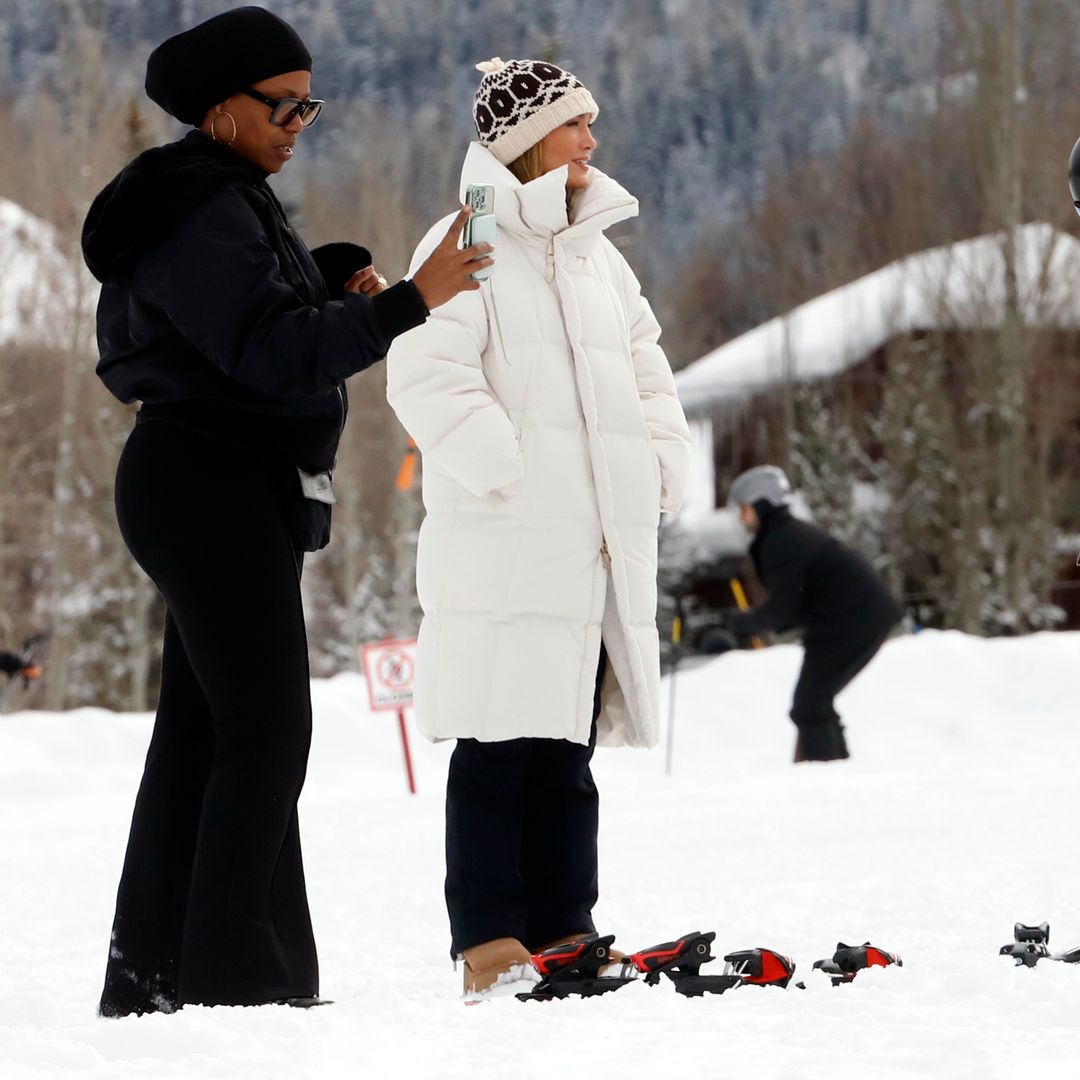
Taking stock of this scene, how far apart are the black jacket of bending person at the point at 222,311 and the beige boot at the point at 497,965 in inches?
33.5

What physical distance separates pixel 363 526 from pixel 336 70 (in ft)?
245

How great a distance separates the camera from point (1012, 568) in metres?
23.5

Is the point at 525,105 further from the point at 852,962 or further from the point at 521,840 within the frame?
the point at 852,962

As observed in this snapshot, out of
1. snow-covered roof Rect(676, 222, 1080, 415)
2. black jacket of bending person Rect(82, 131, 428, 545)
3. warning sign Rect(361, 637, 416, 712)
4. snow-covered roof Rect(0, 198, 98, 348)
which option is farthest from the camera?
snow-covered roof Rect(0, 198, 98, 348)

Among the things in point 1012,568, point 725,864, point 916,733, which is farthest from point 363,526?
point 725,864

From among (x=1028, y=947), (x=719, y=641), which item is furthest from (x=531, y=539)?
(x=719, y=641)

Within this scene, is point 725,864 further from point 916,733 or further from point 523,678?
point 916,733

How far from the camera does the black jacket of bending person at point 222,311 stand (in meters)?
2.74

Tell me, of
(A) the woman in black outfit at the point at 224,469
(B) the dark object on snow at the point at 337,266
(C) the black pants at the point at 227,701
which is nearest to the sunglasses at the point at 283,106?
(A) the woman in black outfit at the point at 224,469

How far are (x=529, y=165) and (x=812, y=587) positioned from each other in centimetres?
552

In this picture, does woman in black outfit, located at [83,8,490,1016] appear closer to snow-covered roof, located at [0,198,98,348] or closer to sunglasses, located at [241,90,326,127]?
sunglasses, located at [241,90,326,127]

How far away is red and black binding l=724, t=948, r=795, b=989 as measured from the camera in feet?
9.56

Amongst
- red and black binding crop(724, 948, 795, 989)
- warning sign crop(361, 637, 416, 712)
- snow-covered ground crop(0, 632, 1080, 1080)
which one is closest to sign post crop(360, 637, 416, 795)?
warning sign crop(361, 637, 416, 712)

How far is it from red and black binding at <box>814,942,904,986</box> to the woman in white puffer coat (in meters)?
0.57
